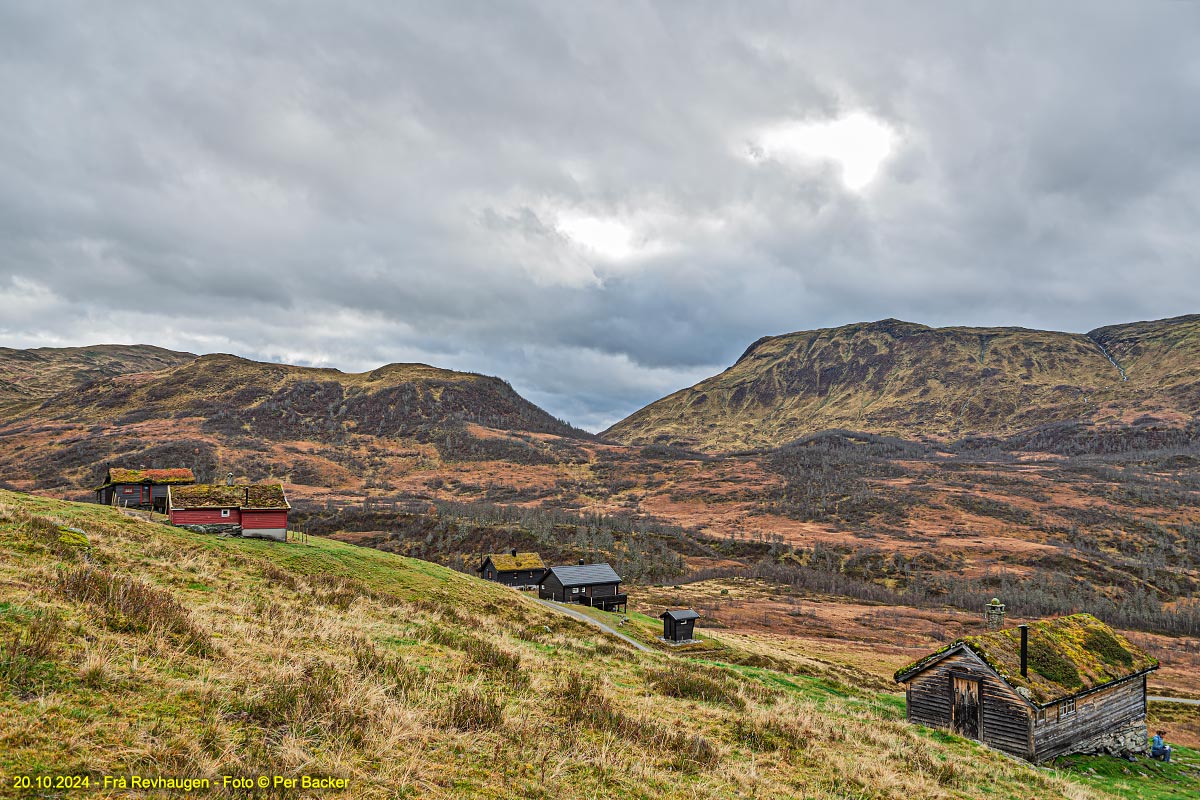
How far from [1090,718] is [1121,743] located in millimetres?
3191

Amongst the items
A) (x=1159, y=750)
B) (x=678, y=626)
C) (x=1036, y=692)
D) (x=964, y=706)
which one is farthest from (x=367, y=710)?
(x=678, y=626)

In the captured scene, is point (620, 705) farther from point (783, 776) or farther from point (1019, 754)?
point (1019, 754)

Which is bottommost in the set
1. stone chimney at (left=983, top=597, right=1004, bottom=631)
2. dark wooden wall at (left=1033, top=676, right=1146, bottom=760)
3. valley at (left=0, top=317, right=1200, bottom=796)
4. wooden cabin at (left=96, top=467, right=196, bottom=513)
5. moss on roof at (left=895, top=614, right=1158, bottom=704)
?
valley at (left=0, top=317, right=1200, bottom=796)

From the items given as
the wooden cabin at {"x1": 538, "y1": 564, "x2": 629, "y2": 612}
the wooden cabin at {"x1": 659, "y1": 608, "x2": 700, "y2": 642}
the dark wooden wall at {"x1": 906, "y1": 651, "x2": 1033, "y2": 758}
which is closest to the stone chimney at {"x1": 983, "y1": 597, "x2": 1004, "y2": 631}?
the dark wooden wall at {"x1": 906, "y1": 651, "x2": 1033, "y2": 758}

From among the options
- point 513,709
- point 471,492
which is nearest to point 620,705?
point 513,709

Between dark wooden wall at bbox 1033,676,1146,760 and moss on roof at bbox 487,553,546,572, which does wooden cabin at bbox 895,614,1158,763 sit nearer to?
dark wooden wall at bbox 1033,676,1146,760

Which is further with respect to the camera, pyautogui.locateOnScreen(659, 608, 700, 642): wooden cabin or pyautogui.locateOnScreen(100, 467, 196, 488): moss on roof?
pyautogui.locateOnScreen(100, 467, 196, 488): moss on roof

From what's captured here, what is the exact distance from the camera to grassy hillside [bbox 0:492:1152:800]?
6301 millimetres

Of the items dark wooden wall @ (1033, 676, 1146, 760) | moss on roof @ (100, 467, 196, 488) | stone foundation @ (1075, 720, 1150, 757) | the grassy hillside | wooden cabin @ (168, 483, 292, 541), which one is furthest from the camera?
moss on roof @ (100, 467, 196, 488)

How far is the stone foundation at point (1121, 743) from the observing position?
2530 centimetres

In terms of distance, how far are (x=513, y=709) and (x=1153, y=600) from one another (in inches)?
4802

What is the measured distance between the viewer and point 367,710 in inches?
310

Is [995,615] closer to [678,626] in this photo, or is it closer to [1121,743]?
[1121,743]

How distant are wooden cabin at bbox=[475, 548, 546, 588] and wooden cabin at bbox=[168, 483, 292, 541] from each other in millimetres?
33008
